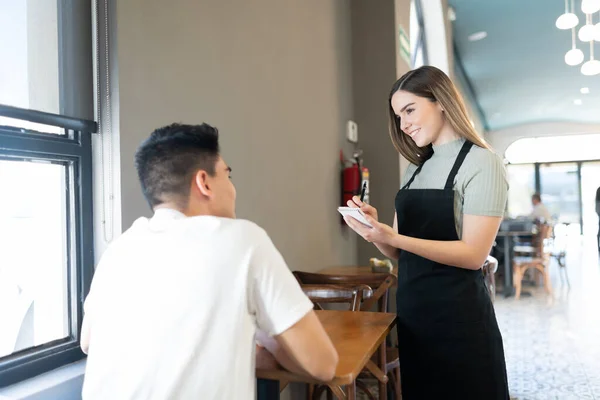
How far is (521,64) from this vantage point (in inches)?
378

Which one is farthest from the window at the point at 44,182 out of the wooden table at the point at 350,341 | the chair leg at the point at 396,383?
the chair leg at the point at 396,383

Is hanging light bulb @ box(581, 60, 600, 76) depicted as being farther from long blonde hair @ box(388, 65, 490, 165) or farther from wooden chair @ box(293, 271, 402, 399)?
long blonde hair @ box(388, 65, 490, 165)

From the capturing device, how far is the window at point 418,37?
6082 mm

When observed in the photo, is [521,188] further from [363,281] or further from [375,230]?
[375,230]

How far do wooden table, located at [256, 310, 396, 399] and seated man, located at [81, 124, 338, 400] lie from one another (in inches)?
5.9

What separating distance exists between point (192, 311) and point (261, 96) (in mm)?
1635

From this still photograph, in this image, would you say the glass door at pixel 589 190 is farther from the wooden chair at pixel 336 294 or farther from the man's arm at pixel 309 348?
the man's arm at pixel 309 348

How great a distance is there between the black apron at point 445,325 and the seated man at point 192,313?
27.0 inches

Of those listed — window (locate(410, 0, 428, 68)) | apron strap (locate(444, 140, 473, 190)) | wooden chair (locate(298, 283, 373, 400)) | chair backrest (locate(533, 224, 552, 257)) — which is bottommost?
chair backrest (locate(533, 224, 552, 257))

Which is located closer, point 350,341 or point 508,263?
point 350,341

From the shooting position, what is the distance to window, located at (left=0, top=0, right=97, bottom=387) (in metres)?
1.28

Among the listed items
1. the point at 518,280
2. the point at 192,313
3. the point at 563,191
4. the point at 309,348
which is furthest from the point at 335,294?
the point at 563,191

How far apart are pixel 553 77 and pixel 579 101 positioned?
96.5 inches

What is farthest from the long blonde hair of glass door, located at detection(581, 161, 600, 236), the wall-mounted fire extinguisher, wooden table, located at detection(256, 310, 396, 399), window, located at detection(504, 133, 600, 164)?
glass door, located at detection(581, 161, 600, 236)
